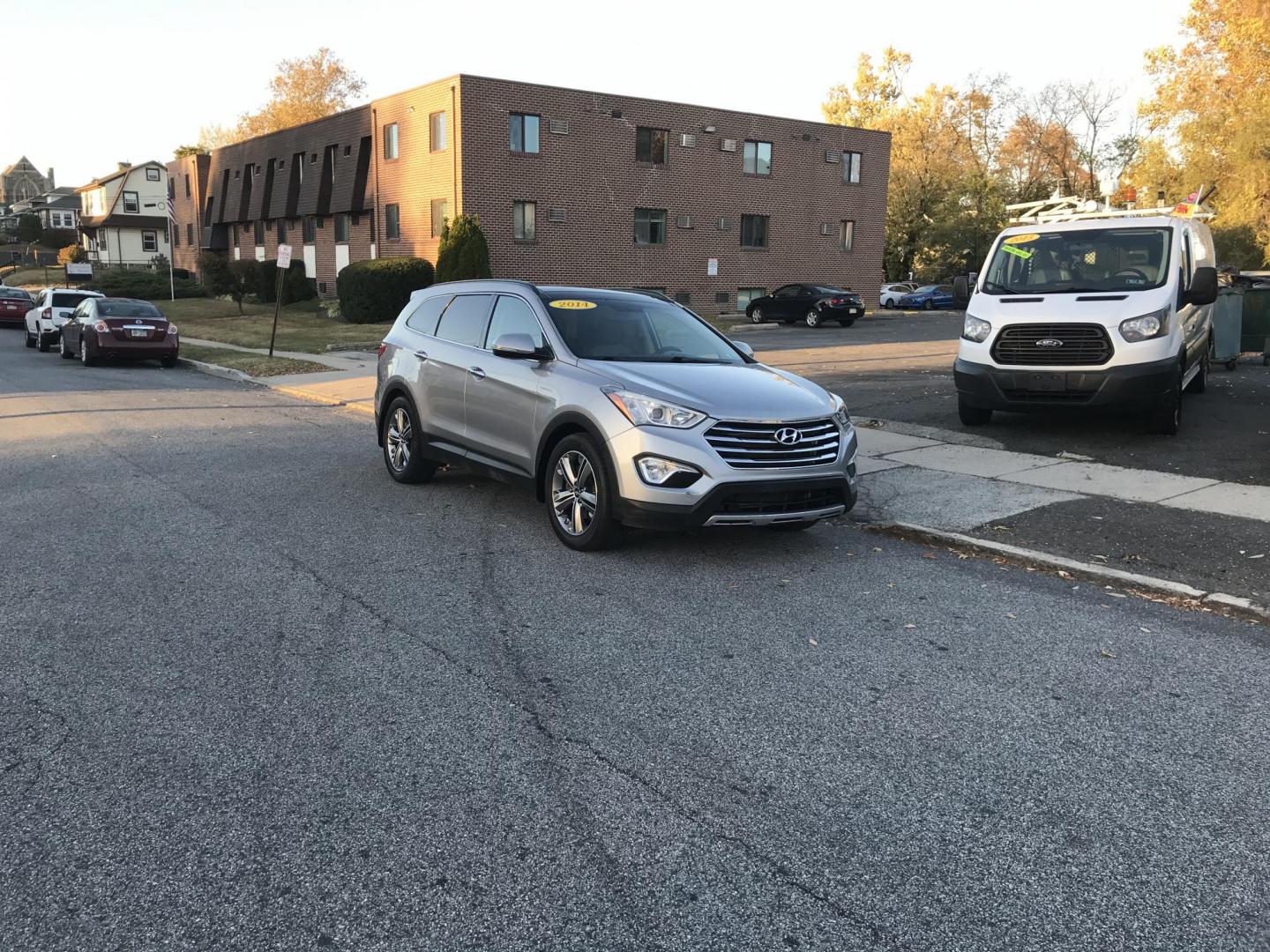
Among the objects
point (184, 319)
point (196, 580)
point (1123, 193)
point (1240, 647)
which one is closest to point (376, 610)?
point (196, 580)

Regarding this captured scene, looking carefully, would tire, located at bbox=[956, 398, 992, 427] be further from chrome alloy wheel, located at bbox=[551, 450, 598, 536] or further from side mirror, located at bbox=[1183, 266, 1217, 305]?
chrome alloy wheel, located at bbox=[551, 450, 598, 536]

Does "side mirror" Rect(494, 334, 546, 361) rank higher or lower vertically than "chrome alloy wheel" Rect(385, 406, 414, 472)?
higher

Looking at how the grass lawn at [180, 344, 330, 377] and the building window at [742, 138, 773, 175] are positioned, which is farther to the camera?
the building window at [742, 138, 773, 175]

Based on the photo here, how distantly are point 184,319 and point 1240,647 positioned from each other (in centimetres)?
3794

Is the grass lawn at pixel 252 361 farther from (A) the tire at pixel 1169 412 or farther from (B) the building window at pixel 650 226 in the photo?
(B) the building window at pixel 650 226

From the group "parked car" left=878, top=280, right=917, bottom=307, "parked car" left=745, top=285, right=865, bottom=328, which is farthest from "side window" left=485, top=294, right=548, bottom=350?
"parked car" left=878, top=280, right=917, bottom=307

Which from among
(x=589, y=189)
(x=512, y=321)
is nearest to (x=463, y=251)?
(x=589, y=189)

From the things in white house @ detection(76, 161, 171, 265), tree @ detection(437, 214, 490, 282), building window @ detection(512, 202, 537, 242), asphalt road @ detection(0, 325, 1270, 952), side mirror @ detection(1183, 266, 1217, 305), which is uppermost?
white house @ detection(76, 161, 171, 265)

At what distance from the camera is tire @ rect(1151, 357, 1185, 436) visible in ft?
34.2

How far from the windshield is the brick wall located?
24.8 meters

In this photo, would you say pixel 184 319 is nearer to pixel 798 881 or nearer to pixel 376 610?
pixel 376 610

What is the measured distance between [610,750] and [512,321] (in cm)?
462

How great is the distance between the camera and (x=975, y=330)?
10969 millimetres

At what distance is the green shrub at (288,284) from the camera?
44188mm
